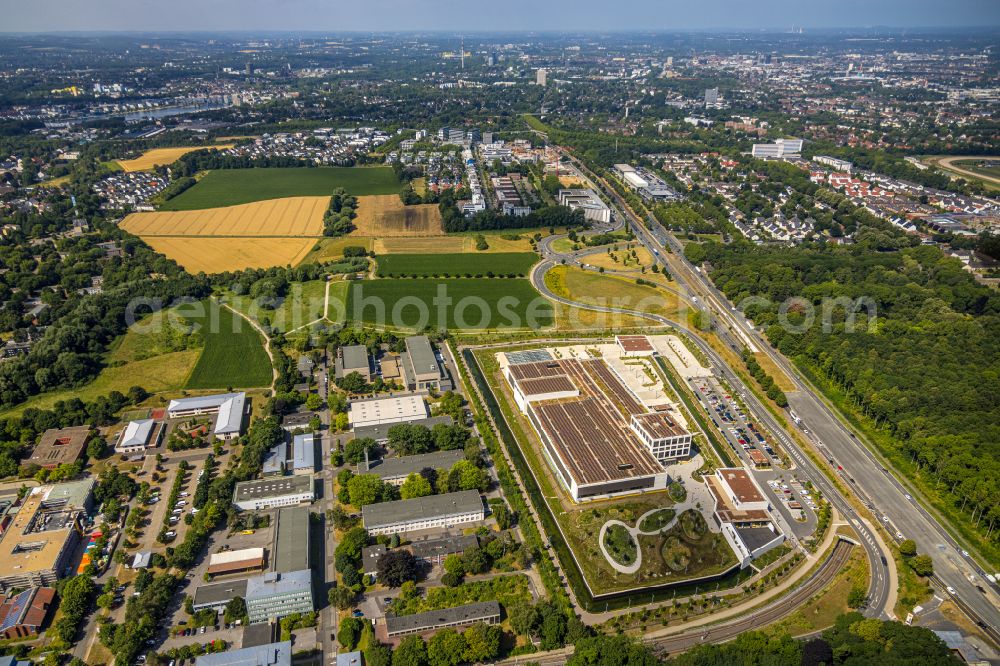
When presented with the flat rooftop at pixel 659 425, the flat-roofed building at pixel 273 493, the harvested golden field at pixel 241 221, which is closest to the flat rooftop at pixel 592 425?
the flat rooftop at pixel 659 425

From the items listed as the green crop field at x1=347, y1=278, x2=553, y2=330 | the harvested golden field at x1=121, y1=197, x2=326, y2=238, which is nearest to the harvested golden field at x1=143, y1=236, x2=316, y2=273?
the harvested golden field at x1=121, y1=197, x2=326, y2=238

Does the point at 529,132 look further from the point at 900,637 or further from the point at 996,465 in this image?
the point at 900,637

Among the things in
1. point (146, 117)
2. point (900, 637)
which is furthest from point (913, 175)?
point (146, 117)

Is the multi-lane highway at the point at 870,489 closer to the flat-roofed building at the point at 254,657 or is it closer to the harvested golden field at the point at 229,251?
the flat-roofed building at the point at 254,657

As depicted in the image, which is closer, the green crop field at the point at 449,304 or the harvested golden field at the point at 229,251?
the green crop field at the point at 449,304

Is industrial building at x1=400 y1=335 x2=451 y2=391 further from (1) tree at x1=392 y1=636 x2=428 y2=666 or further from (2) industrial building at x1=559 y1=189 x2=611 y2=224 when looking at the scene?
(2) industrial building at x1=559 y1=189 x2=611 y2=224

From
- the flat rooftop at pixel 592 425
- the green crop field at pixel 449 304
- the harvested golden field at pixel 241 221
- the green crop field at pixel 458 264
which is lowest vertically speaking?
the flat rooftop at pixel 592 425
